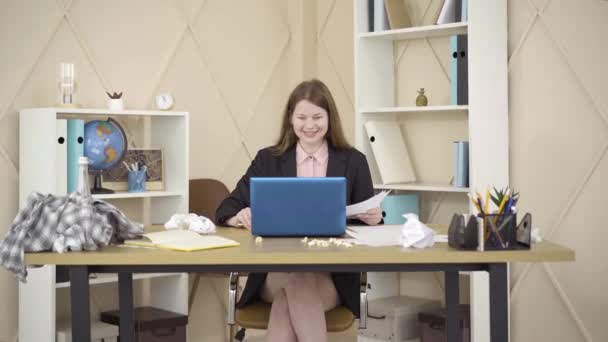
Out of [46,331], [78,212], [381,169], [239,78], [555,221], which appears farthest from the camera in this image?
[239,78]

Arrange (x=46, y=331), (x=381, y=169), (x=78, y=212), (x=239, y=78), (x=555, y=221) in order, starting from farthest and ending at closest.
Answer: (x=239, y=78)
(x=381, y=169)
(x=555, y=221)
(x=46, y=331)
(x=78, y=212)

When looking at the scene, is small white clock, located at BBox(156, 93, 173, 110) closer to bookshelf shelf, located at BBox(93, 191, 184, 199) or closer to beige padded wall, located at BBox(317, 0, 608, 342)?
bookshelf shelf, located at BBox(93, 191, 184, 199)

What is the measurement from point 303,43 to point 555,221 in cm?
180

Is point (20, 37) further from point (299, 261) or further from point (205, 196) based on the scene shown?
point (299, 261)

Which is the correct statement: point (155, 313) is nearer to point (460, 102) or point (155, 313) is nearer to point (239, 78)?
point (239, 78)

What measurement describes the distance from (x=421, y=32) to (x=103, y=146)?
1.63 meters

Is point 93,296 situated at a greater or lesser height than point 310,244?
lesser

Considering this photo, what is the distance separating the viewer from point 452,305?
2.80 metres

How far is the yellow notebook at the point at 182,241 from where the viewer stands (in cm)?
224

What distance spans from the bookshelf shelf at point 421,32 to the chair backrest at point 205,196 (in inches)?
42.9

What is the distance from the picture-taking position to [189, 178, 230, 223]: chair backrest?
13.8 feet

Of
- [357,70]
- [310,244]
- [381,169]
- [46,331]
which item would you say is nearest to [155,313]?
[46,331]

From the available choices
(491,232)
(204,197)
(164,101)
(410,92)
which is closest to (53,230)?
(491,232)

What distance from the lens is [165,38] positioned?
421 cm
